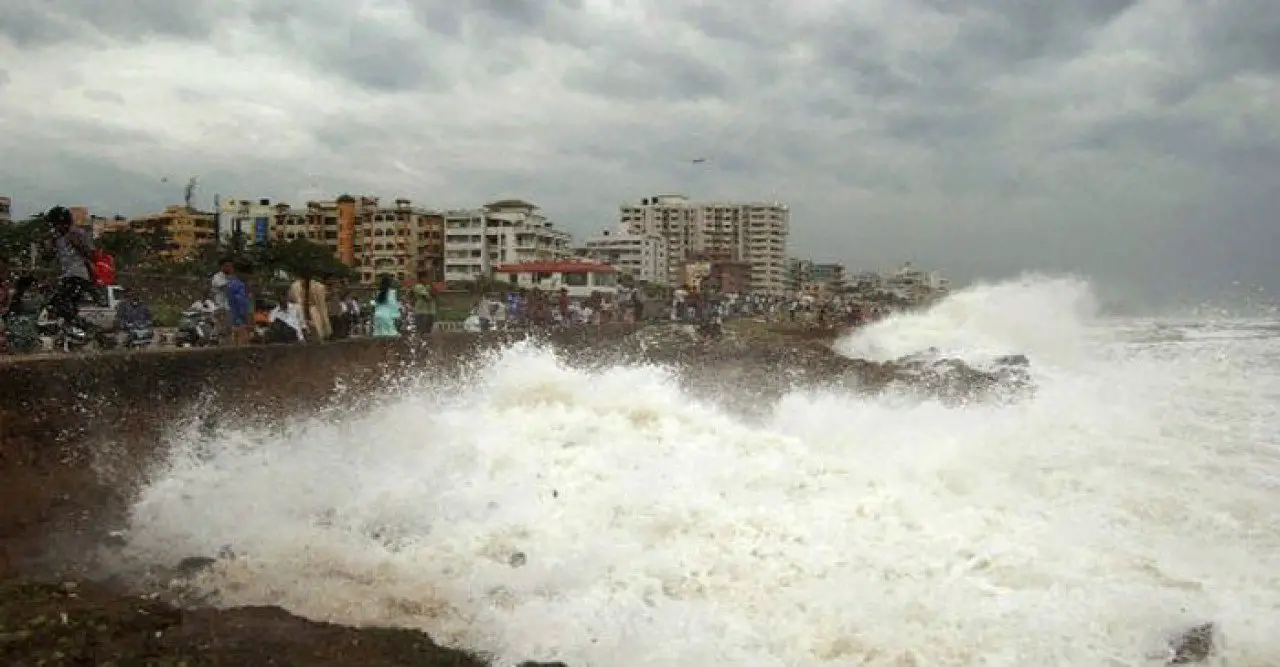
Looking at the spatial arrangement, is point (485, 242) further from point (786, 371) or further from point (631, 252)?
Answer: point (786, 371)

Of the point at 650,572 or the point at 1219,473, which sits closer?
the point at 650,572

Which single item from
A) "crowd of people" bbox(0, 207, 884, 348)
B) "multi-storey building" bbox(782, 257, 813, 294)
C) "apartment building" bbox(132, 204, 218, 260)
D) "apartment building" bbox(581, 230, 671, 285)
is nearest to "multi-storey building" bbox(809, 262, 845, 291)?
"multi-storey building" bbox(782, 257, 813, 294)

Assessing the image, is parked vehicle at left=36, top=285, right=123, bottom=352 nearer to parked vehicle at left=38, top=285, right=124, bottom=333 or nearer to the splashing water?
parked vehicle at left=38, top=285, right=124, bottom=333

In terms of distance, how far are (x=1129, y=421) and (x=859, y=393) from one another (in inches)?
152

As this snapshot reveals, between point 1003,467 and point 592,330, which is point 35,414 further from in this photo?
point 592,330

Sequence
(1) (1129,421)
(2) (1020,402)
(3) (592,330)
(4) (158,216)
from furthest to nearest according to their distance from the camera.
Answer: (4) (158,216) < (3) (592,330) < (2) (1020,402) < (1) (1129,421)

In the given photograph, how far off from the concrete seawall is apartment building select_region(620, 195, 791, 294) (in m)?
124

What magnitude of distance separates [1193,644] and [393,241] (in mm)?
79082

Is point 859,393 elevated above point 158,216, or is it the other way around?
point 158,216

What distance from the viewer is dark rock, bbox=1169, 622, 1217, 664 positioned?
5852 mm

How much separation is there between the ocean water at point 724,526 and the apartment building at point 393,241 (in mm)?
69451

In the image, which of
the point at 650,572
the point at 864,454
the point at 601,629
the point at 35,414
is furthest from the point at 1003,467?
the point at 35,414

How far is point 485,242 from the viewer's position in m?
80.5

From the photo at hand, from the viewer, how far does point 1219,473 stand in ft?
35.7
